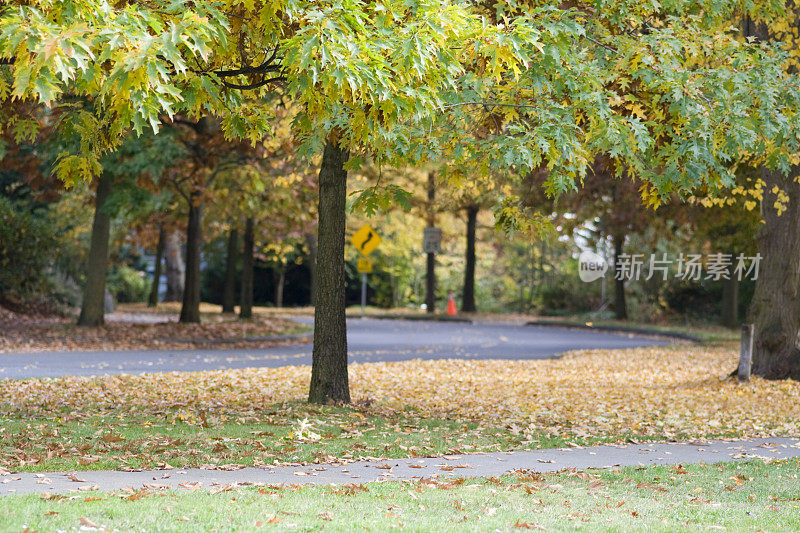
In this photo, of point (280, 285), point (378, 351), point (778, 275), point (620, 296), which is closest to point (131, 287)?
point (280, 285)

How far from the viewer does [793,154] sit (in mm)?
12828

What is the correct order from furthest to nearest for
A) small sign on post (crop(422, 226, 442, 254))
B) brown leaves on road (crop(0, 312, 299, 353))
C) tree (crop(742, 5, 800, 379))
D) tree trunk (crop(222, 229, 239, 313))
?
small sign on post (crop(422, 226, 442, 254))
tree trunk (crop(222, 229, 239, 313))
brown leaves on road (crop(0, 312, 299, 353))
tree (crop(742, 5, 800, 379))

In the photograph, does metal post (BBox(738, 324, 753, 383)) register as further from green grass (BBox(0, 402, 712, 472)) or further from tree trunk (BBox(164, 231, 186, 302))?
tree trunk (BBox(164, 231, 186, 302))

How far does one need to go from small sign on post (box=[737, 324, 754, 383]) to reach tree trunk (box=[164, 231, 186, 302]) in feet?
95.2

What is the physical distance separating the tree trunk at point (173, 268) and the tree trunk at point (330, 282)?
2916 centimetres

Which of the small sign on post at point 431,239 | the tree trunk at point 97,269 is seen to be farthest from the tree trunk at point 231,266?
the small sign on post at point 431,239

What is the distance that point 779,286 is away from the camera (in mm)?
15102

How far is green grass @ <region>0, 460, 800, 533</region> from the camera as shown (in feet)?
17.6

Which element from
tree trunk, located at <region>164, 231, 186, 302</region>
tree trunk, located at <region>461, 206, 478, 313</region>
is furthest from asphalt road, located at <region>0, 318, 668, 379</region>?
tree trunk, located at <region>164, 231, 186, 302</region>

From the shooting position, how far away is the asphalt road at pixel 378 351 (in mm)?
16016

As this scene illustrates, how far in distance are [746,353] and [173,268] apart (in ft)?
101

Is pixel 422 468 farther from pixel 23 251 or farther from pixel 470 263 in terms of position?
pixel 470 263

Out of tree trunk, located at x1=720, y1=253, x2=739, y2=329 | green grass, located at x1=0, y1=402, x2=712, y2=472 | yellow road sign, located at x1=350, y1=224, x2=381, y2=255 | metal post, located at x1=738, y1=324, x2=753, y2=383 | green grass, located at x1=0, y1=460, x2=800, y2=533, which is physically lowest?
→ green grass, located at x1=0, y1=402, x2=712, y2=472

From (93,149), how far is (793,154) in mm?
9819
